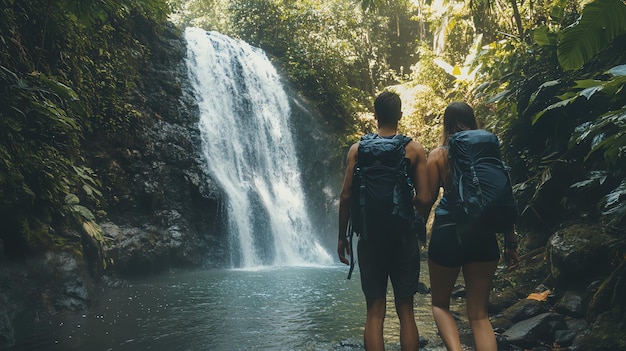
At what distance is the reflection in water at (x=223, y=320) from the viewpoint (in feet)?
14.9

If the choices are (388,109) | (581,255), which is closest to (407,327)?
(388,109)

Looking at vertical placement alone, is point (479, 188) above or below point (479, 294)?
above

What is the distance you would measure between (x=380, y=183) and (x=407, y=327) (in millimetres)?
910

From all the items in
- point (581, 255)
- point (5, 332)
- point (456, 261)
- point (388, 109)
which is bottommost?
point (5, 332)

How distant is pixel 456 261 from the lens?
2.74 meters

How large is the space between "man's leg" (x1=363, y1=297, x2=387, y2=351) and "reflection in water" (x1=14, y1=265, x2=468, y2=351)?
167cm

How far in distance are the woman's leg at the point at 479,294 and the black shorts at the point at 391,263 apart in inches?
13.0

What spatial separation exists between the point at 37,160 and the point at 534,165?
6870 mm

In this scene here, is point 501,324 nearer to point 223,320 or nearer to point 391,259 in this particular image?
point 391,259

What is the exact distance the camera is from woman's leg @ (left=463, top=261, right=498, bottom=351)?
2.71 meters

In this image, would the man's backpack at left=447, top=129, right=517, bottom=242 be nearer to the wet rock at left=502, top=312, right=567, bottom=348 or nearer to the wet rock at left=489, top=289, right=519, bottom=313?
the wet rock at left=502, top=312, right=567, bottom=348

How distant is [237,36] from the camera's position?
20562 millimetres

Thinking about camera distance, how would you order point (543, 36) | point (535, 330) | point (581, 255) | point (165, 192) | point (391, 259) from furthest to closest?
1. point (165, 192)
2. point (543, 36)
3. point (581, 255)
4. point (535, 330)
5. point (391, 259)

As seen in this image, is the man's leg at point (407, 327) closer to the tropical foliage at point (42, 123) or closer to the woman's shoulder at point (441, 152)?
the woman's shoulder at point (441, 152)
